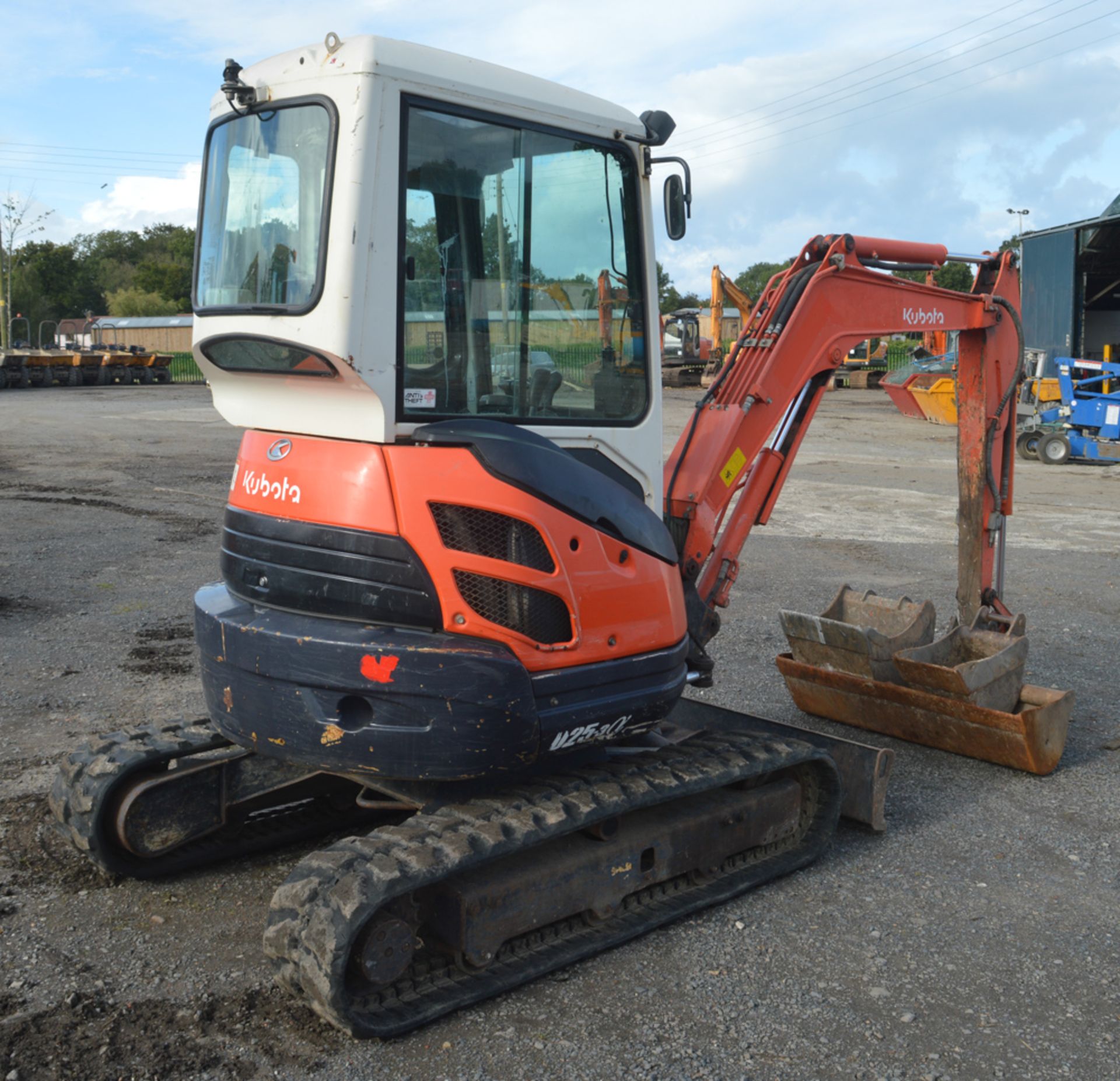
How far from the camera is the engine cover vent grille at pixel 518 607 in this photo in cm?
366

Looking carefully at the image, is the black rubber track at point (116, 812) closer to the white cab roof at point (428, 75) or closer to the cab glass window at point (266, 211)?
the cab glass window at point (266, 211)

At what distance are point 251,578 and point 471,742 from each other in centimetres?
99

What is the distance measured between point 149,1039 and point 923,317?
459 centimetres

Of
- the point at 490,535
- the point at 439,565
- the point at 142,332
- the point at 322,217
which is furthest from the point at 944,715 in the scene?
the point at 142,332

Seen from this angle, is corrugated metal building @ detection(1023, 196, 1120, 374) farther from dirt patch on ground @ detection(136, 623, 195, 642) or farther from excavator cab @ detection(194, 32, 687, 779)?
excavator cab @ detection(194, 32, 687, 779)

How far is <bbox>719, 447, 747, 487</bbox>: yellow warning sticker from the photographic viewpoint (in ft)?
17.0

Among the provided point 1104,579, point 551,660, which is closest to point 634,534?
point 551,660

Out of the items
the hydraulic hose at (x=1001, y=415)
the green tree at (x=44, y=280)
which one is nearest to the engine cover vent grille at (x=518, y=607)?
the hydraulic hose at (x=1001, y=415)

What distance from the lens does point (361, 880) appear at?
134 inches

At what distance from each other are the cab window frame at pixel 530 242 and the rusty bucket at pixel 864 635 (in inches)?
86.1

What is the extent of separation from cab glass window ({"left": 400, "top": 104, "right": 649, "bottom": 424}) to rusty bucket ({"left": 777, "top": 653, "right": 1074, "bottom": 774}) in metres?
2.39

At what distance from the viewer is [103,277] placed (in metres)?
92.2

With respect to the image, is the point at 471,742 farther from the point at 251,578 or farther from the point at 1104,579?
the point at 1104,579

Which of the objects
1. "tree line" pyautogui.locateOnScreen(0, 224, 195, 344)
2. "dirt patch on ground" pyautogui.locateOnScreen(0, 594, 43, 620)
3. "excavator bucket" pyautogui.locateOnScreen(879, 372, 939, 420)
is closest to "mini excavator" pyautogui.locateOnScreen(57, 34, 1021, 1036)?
"dirt patch on ground" pyautogui.locateOnScreen(0, 594, 43, 620)
